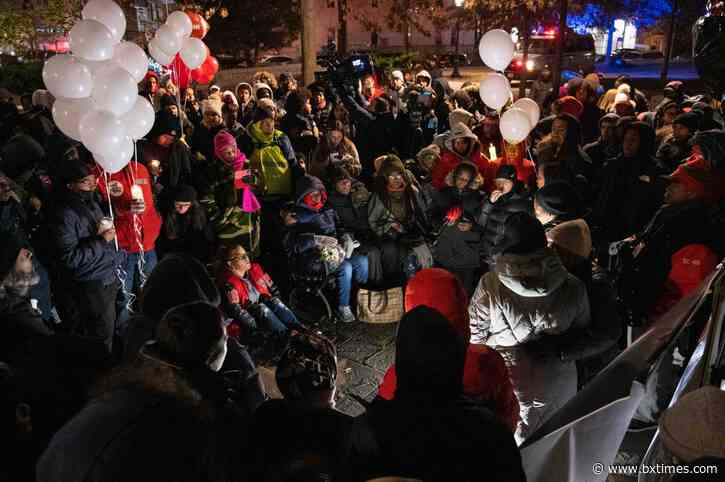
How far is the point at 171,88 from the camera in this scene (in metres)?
9.34

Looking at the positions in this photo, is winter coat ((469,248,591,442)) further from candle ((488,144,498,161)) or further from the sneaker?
candle ((488,144,498,161))

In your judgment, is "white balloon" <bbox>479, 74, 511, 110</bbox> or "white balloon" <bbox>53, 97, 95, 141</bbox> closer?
"white balloon" <bbox>53, 97, 95, 141</bbox>

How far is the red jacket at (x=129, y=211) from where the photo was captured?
5.30 meters

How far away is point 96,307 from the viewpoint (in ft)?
15.8

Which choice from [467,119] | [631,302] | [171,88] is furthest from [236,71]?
[631,302]

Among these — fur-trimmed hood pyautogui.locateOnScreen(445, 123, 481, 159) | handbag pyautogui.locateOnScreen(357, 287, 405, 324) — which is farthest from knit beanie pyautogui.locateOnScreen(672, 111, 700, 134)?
handbag pyautogui.locateOnScreen(357, 287, 405, 324)

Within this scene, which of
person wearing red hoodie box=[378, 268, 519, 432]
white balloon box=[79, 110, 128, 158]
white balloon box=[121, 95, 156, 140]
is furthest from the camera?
white balloon box=[121, 95, 156, 140]

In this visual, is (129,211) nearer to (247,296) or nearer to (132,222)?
(132,222)

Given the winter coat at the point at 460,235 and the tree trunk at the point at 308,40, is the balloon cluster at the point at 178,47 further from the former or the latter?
the tree trunk at the point at 308,40

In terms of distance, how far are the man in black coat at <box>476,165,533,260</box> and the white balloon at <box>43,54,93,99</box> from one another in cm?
374

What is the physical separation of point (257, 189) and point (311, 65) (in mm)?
8107

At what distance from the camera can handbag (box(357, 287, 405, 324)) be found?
19.2 ft

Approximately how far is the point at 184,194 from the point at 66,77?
4.90 ft

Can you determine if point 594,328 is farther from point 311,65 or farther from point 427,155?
point 311,65
